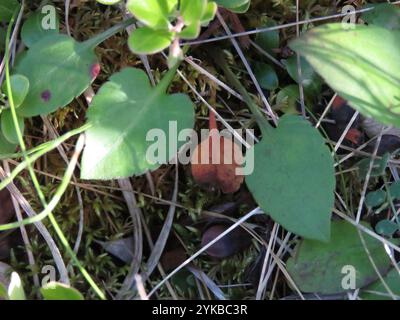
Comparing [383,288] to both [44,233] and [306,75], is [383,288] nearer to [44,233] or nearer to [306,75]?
[306,75]

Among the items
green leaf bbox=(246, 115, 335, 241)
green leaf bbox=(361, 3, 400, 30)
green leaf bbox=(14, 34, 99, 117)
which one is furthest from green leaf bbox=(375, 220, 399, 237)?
green leaf bbox=(14, 34, 99, 117)

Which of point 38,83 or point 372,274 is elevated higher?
point 38,83

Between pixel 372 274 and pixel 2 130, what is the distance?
0.71 meters

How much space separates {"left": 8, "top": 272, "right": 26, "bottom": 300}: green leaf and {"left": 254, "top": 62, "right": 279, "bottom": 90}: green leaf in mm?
580

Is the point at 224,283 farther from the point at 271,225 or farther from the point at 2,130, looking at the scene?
the point at 2,130

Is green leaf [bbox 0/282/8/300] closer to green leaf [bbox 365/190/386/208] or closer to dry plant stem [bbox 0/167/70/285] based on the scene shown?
dry plant stem [bbox 0/167/70/285]

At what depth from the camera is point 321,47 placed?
1.04 m

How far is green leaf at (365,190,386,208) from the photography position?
45.1 inches

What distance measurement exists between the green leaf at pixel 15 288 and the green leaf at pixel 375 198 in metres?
0.64

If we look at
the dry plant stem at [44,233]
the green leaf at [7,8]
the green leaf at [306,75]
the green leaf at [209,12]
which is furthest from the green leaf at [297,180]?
the green leaf at [7,8]

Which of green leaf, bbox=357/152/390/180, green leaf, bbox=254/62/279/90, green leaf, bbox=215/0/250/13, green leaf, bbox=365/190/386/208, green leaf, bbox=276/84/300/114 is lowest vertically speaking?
green leaf, bbox=365/190/386/208

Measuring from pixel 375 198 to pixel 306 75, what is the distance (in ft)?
0.89

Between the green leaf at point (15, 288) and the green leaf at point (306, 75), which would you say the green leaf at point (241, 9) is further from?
the green leaf at point (15, 288)
